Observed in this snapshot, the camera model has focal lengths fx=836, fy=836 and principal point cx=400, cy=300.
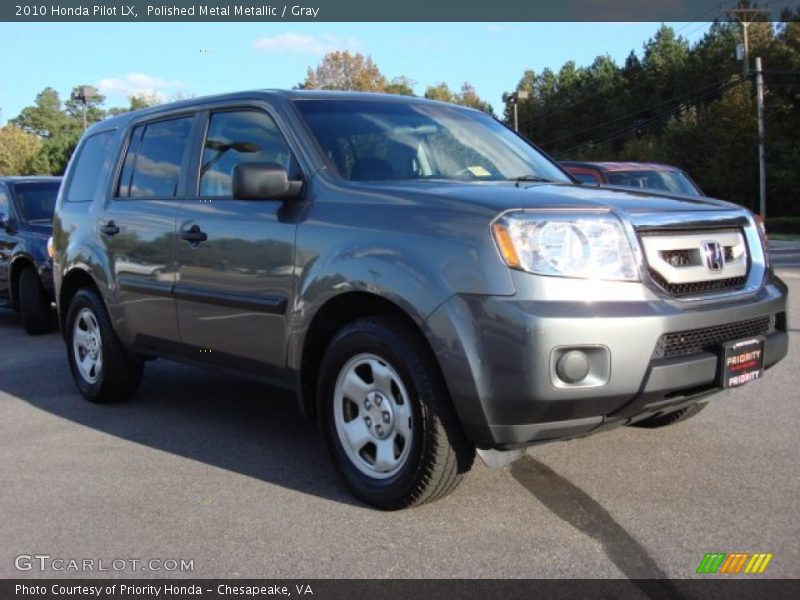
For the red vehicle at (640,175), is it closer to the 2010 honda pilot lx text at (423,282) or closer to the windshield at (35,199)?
the 2010 honda pilot lx text at (423,282)

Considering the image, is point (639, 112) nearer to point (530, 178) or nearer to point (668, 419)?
point (668, 419)

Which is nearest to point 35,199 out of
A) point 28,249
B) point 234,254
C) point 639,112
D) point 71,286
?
point 28,249

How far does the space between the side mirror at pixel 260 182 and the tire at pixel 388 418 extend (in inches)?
29.8

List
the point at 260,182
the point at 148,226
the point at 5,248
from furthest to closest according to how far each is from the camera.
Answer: the point at 5,248 → the point at 148,226 → the point at 260,182

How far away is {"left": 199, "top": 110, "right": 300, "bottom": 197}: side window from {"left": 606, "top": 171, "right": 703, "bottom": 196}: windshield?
22.6ft

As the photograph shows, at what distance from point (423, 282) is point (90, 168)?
12.2 ft

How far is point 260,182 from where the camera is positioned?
3.96m

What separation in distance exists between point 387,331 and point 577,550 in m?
1.18

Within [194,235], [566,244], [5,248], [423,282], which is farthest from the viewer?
[5,248]

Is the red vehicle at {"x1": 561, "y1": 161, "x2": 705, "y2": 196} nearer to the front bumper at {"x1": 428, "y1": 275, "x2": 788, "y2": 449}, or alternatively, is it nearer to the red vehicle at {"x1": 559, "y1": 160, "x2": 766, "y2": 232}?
the red vehicle at {"x1": 559, "y1": 160, "x2": 766, "y2": 232}

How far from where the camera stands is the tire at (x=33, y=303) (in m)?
9.42

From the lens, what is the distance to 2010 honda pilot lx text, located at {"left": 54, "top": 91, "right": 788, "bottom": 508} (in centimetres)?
324

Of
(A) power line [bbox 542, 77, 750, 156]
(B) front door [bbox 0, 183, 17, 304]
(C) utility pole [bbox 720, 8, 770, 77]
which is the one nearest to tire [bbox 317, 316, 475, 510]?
(B) front door [bbox 0, 183, 17, 304]

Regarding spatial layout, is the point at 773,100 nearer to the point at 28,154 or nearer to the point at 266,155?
the point at 266,155
